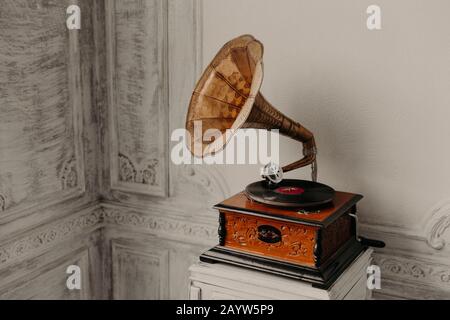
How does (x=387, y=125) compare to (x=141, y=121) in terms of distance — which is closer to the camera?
(x=387, y=125)

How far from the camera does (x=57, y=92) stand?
173 centimetres

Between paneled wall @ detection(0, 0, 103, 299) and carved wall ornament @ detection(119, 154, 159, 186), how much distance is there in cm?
11

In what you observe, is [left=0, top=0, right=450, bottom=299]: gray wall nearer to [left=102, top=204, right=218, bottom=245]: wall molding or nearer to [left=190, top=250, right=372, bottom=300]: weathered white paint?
[left=102, top=204, right=218, bottom=245]: wall molding

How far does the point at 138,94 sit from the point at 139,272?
672 mm

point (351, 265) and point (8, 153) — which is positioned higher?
point (8, 153)

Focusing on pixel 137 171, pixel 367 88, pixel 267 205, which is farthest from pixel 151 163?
pixel 367 88

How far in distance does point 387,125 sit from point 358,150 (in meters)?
0.11

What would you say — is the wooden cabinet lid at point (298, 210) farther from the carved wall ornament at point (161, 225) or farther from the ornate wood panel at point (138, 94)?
the ornate wood panel at point (138, 94)

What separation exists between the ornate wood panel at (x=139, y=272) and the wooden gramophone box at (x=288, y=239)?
61 cm

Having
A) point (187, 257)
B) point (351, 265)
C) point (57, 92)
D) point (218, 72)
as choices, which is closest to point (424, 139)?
point (351, 265)

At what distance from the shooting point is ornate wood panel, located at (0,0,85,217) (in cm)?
155

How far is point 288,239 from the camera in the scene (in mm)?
1271

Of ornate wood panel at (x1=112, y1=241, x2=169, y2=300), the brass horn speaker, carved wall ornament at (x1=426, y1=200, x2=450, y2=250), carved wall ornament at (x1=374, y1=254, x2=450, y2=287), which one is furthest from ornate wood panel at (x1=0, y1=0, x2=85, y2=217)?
carved wall ornament at (x1=426, y1=200, x2=450, y2=250)
